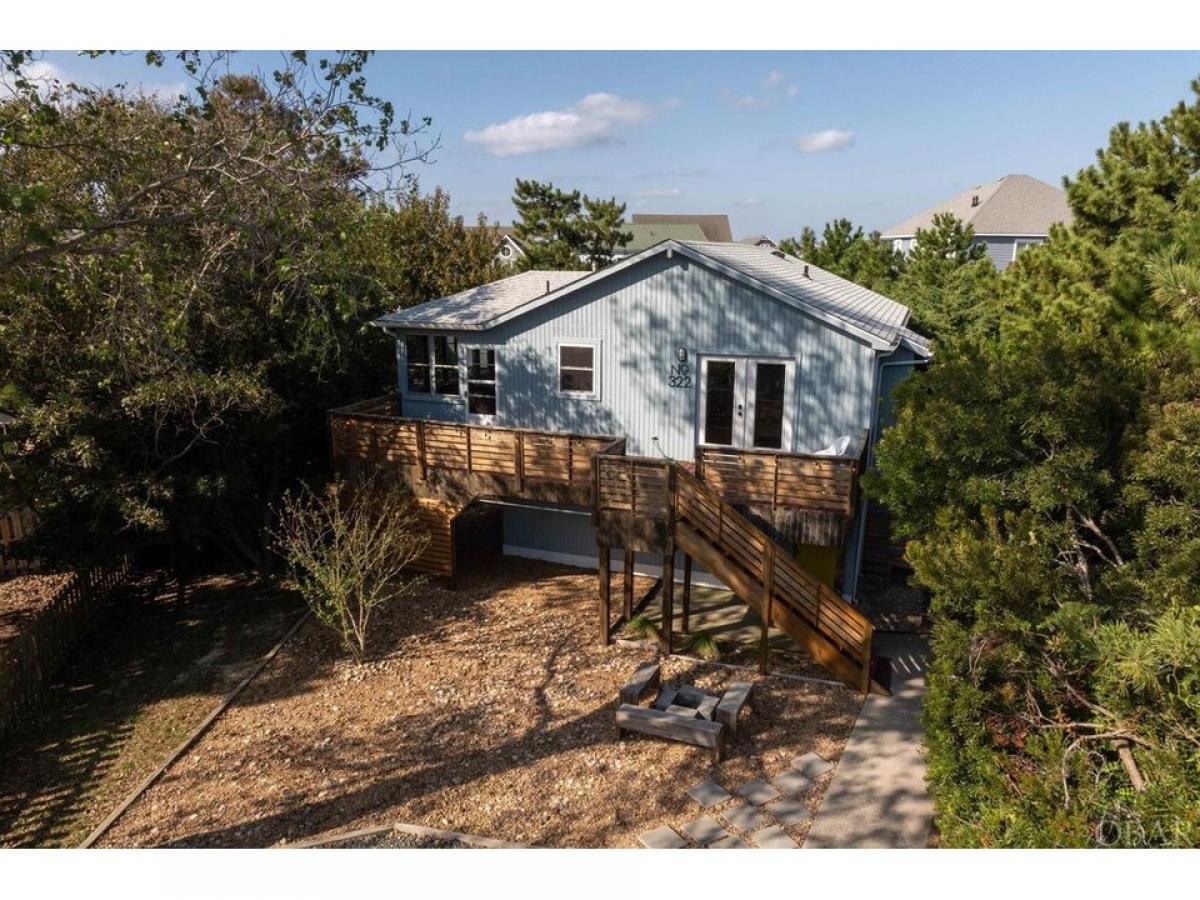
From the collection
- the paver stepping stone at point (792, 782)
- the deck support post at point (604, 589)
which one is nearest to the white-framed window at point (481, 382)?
the deck support post at point (604, 589)

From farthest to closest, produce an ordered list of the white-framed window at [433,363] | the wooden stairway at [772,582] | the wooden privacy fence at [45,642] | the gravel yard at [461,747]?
the white-framed window at [433,363], the wooden stairway at [772,582], the wooden privacy fence at [45,642], the gravel yard at [461,747]

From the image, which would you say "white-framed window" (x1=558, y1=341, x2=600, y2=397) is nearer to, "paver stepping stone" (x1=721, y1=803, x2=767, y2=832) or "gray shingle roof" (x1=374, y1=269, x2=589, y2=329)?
"gray shingle roof" (x1=374, y1=269, x2=589, y2=329)

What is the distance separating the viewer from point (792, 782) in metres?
9.23

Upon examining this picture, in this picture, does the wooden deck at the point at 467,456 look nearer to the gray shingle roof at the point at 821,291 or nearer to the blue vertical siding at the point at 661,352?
the blue vertical siding at the point at 661,352

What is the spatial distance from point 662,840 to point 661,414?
823 centimetres

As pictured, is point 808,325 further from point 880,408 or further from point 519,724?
point 519,724

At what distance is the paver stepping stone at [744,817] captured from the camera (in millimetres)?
8406

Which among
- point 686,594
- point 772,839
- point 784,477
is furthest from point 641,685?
point 784,477

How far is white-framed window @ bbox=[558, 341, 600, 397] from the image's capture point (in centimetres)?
1505

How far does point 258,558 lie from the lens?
16.3m

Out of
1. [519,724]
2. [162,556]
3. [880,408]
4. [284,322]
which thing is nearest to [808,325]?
[880,408]

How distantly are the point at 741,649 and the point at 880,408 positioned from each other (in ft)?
16.1

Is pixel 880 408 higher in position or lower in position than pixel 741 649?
higher

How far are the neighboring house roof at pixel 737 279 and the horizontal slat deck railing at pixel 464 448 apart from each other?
225 centimetres
